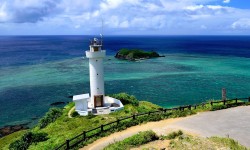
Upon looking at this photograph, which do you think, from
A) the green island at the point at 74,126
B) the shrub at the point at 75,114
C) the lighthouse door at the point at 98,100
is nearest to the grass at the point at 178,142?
the green island at the point at 74,126

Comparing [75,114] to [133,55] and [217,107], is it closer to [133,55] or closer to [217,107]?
[217,107]

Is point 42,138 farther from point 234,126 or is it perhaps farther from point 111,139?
point 234,126

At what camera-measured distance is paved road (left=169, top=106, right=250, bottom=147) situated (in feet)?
64.8

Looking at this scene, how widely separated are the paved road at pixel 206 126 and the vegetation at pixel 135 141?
3.18ft

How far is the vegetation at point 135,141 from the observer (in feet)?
57.3

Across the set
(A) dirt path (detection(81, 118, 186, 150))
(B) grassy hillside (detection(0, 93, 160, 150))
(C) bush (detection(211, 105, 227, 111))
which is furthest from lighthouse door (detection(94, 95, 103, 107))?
(C) bush (detection(211, 105, 227, 111))

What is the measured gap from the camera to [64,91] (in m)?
58.2

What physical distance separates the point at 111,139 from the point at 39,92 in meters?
40.7

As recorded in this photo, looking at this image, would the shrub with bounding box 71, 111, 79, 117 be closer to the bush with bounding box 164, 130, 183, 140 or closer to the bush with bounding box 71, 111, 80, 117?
the bush with bounding box 71, 111, 80, 117

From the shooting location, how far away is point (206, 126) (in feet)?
70.0

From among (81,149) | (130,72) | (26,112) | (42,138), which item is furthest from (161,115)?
(130,72)

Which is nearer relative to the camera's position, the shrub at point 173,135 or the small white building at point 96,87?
the shrub at point 173,135

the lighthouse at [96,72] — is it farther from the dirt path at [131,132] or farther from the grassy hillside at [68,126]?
the dirt path at [131,132]

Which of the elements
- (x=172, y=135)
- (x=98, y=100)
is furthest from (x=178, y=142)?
(x=98, y=100)
